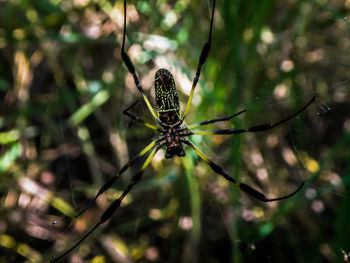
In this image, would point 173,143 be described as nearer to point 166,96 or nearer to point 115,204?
point 166,96

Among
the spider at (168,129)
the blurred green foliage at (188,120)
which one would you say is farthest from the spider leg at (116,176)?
the blurred green foliage at (188,120)

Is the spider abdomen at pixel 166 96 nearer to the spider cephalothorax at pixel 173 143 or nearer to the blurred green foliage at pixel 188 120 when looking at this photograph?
the spider cephalothorax at pixel 173 143

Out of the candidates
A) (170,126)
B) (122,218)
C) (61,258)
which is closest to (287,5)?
(170,126)

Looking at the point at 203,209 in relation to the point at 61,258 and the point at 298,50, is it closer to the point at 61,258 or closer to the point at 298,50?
the point at 61,258

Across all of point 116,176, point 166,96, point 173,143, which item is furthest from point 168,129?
point 116,176

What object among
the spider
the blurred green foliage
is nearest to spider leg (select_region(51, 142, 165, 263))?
the spider

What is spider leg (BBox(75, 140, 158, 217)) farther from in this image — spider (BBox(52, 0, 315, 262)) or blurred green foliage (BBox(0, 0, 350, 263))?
blurred green foliage (BBox(0, 0, 350, 263))
